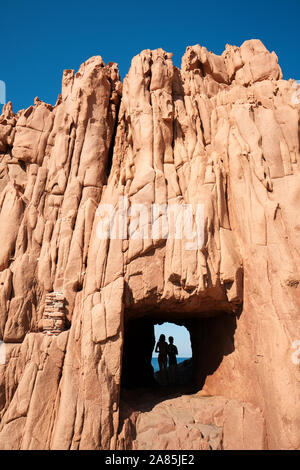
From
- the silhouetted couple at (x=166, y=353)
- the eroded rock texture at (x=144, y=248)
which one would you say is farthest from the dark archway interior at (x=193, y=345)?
the silhouetted couple at (x=166, y=353)

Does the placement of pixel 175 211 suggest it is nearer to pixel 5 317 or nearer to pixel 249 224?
pixel 249 224

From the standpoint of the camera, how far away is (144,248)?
1030cm

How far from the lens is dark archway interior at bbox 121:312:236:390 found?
1173cm

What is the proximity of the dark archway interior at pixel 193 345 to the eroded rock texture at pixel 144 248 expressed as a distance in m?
0.10

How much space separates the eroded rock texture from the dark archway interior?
10cm

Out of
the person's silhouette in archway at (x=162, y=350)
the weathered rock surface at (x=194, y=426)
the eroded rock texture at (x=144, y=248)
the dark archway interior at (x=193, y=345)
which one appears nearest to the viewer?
the eroded rock texture at (x=144, y=248)

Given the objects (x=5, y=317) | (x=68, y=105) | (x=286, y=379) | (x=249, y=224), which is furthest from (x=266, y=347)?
(x=68, y=105)

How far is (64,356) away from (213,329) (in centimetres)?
607

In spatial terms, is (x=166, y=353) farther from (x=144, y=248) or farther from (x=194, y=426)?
(x=144, y=248)

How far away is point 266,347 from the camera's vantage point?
9.70 metres

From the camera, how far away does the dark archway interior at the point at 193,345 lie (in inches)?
462

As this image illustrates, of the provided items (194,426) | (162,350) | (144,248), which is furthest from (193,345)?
(144,248)

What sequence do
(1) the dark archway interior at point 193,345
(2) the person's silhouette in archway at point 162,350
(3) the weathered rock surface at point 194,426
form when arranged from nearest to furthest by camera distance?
1. (3) the weathered rock surface at point 194,426
2. (1) the dark archway interior at point 193,345
3. (2) the person's silhouette in archway at point 162,350

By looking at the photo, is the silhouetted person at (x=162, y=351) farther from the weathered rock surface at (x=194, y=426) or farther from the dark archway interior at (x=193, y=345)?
the weathered rock surface at (x=194, y=426)
